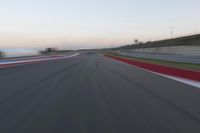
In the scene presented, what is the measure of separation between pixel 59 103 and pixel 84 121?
2.10 meters

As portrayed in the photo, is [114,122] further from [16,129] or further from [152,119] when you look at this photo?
[16,129]

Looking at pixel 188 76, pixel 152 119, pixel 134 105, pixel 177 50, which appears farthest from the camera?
pixel 177 50

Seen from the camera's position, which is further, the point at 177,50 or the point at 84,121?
the point at 177,50

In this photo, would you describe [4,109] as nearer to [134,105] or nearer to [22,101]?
[22,101]

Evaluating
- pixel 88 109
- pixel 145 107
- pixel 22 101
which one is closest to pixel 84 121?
pixel 88 109

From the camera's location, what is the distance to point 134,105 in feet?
24.2

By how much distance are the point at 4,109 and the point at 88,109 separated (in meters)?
2.00

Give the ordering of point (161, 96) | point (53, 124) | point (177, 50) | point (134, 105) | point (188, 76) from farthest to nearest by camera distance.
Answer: point (177, 50), point (188, 76), point (161, 96), point (134, 105), point (53, 124)

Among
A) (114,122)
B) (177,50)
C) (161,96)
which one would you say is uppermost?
(114,122)

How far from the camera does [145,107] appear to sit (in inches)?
279

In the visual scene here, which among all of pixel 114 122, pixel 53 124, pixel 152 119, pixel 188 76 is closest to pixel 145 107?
pixel 152 119

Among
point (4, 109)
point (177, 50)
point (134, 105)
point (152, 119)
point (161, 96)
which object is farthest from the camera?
point (177, 50)

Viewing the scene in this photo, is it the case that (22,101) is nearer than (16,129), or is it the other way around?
(16,129)

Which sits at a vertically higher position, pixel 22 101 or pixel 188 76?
pixel 22 101
